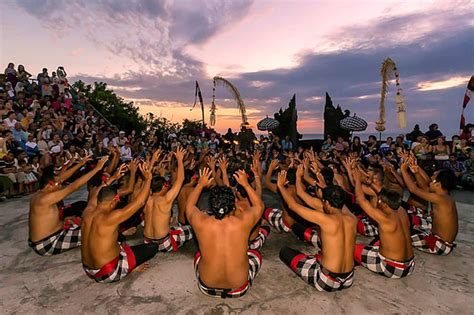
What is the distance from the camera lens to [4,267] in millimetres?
4434

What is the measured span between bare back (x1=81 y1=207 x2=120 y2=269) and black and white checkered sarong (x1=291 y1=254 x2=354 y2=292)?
7.84 feet

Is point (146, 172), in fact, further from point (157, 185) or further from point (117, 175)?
point (117, 175)

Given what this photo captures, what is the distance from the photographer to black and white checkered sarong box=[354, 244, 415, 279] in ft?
12.5

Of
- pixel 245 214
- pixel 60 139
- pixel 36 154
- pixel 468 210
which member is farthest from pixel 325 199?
pixel 60 139

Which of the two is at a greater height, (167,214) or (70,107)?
(70,107)

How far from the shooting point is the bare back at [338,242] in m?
3.36

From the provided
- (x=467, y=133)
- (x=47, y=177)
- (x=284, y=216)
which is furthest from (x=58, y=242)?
(x=467, y=133)

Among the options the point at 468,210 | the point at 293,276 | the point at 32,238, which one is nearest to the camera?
the point at 293,276

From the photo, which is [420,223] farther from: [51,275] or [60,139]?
[60,139]

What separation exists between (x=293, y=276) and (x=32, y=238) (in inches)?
157

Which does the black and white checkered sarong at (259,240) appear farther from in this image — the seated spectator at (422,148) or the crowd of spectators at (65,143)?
the seated spectator at (422,148)

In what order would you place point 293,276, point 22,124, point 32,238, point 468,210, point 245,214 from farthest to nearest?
point 22,124, point 468,210, point 32,238, point 293,276, point 245,214

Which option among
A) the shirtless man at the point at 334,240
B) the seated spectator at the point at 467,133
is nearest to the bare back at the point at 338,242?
the shirtless man at the point at 334,240

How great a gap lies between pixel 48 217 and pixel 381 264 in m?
4.85
